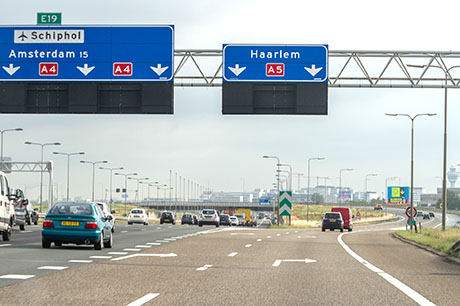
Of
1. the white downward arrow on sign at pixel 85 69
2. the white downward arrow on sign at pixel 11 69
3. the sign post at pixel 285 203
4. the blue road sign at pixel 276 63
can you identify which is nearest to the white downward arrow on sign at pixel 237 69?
the blue road sign at pixel 276 63

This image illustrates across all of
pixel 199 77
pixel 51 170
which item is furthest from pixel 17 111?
pixel 51 170

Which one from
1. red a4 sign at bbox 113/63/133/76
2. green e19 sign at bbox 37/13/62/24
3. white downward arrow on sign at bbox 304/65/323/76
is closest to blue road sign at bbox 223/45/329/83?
white downward arrow on sign at bbox 304/65/323/76

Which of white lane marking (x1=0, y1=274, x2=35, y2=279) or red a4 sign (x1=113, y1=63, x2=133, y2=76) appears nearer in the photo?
white lane marking (x1=0, y1=274, x2=35, y2=279)

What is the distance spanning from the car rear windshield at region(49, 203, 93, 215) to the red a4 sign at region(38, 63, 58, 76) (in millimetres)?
10333

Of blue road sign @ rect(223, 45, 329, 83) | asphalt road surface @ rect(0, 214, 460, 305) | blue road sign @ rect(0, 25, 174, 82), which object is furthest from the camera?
blue road sign @ rect(0, 25, 174, 82)

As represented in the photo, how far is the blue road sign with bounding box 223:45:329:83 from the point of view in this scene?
98.8 feet

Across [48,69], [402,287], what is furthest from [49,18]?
[402,287]

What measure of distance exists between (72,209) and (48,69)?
10.7 meters

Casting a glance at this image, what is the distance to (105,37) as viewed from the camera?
30719 millimetres

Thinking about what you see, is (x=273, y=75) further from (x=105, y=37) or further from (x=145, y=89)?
(x=105, y=37)

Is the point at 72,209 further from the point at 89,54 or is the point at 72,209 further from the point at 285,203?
the point at 285,203

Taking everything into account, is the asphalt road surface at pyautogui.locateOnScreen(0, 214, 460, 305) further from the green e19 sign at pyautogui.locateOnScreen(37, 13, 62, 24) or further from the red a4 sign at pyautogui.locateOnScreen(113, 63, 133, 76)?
the green e19 sign at pyautogui.locateOnScreen(37, 13, 62, 24)

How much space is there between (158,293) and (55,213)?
432 inches

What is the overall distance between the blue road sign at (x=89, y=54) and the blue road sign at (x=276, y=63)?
255 cm
